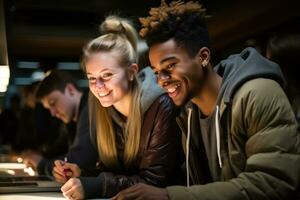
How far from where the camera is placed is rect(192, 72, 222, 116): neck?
1736mm

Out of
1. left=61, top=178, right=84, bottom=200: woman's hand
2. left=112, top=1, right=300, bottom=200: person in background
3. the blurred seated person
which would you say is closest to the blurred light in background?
left=61, top=178, right=84, bottom=200: woman's hand

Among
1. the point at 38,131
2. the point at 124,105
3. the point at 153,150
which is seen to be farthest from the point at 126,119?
the point at 38,131

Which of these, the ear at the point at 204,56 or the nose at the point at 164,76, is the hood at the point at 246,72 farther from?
the nose at the point at 164,76

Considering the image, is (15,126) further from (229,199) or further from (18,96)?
(229,199)

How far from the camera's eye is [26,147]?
185 inches

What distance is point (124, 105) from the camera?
6.95 ft

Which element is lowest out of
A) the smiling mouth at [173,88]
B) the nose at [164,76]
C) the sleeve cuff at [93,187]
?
the sleeve cuff at [93,187]

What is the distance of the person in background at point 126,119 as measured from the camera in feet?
6.51

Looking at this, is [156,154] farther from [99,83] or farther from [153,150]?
[99,83]

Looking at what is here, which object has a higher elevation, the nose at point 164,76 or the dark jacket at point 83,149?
the nose at point 164,76

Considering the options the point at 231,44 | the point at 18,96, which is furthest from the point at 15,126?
the point at 231,44

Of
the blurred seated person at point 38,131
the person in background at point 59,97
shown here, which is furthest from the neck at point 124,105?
the blurred seated person at point 38,131

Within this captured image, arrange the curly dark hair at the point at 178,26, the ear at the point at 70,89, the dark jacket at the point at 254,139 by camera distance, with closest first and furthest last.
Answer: the dark jacket at the point at 254,139, the curly dark hair at the point at 178,26, the ear at the point at 70,89

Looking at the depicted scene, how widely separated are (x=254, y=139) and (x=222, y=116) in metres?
0.17
